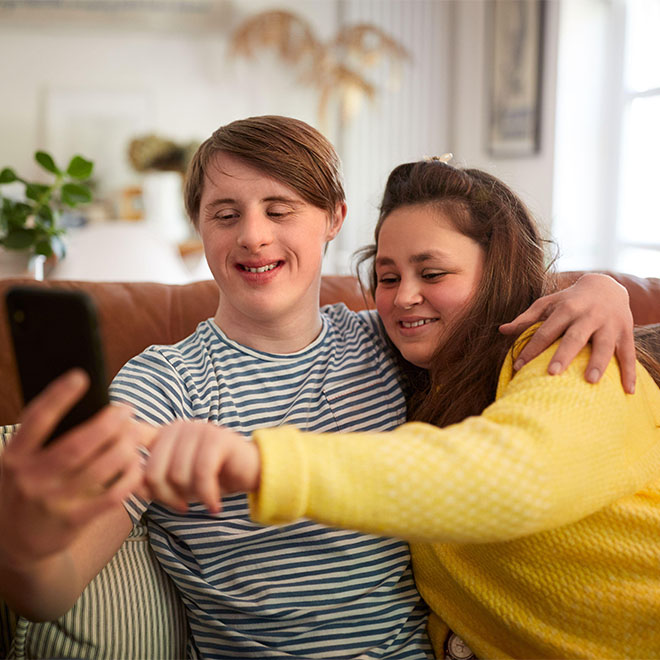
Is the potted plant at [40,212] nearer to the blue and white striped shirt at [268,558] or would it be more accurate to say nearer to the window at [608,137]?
the blue and white striped shirt at [268,558]

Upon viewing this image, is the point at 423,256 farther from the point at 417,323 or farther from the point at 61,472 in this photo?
the point at 61,472

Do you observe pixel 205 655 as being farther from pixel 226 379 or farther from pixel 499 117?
pixel 499 117

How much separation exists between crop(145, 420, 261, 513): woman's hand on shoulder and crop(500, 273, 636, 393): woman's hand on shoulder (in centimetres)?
41

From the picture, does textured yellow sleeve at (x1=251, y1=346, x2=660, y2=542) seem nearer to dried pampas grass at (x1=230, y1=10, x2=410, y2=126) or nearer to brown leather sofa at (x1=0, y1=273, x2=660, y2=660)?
brown leather sofa at (x1=0, y1=273, x2=660, y2=660)

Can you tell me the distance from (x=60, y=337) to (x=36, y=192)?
172cm

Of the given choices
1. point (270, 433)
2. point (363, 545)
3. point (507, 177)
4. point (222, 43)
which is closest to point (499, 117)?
point (222, 43)

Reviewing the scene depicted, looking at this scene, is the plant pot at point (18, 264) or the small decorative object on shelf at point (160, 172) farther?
the small decorative object on shelf at point (160, 172)

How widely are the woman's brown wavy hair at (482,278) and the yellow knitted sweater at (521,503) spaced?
8 cm

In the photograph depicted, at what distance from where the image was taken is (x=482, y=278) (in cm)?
115

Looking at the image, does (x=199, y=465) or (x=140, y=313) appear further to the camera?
(x=140, y=313)

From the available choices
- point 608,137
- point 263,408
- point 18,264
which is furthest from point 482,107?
point 263,408

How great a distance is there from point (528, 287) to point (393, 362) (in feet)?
0.83

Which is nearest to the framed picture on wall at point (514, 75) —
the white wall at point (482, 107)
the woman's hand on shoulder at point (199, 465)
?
the white wall at point (482, 107)

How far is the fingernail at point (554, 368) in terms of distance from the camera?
862 mm
